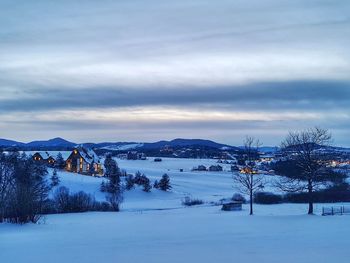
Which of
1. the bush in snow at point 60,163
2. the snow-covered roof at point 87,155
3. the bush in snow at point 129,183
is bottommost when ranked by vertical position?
the bush in snow at point 129,183


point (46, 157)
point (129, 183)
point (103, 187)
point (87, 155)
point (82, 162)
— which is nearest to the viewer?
point (103, 187)

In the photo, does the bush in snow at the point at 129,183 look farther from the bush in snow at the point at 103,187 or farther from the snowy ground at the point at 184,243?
the snowy ground at the point at 184,243

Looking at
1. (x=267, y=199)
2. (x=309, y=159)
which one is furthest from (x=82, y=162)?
(x=309, y=159)

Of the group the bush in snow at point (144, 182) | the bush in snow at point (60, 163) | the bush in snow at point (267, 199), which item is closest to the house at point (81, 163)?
the bush in snow at point (60, 163)

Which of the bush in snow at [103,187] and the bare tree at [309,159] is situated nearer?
the bare tree at [309,159]

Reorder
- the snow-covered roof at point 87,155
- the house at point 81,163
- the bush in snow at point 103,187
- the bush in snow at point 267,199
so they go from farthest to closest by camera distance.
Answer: the snow-covered roof at point 87,155
the house at point 81,163
the bush in snow at point 103,187
the bush in snow at point 267,199

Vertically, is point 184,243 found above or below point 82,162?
below

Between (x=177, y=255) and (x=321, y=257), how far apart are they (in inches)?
188

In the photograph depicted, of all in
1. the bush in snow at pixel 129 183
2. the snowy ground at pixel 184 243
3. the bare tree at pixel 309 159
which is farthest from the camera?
the bush in snow at pixel 129 183

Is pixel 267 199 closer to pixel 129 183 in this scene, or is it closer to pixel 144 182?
pixel 144 182

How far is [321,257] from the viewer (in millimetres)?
14531

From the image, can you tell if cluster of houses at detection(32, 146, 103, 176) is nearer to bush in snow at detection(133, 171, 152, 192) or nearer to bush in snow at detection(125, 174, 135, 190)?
bush in snow at detection(133, 171, 152, 192)

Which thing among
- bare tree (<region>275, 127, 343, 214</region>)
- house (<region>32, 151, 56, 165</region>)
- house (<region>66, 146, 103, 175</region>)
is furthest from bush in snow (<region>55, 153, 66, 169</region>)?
bare tree (<region>275, 127, 343, 214</region>)

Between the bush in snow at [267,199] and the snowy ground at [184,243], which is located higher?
the snowy ground at [184,243]
